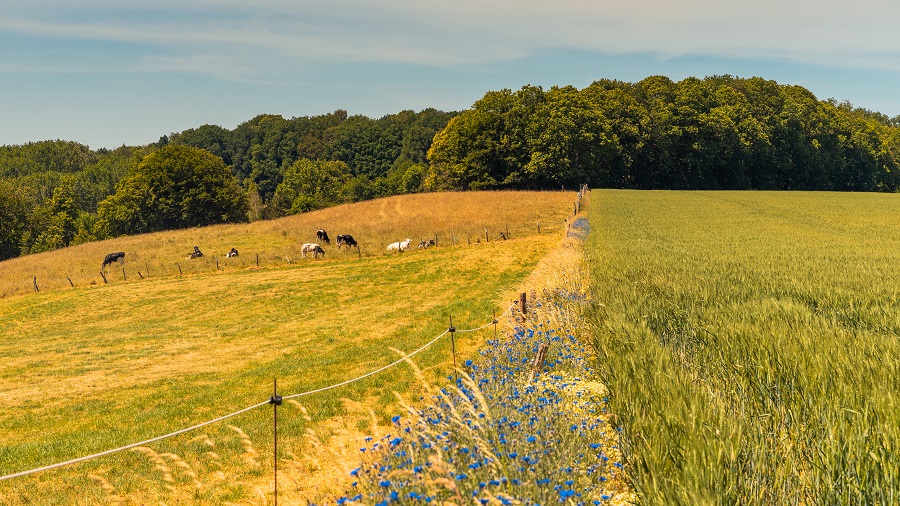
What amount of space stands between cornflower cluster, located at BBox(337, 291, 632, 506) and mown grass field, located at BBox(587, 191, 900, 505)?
39 centimetres

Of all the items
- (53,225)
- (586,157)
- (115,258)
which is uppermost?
(586,157)

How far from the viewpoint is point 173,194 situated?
281ft

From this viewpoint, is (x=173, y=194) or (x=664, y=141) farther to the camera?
(x=664, y=141)

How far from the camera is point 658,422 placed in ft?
17.7

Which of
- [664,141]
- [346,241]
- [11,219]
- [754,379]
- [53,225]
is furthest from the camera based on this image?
[53,225]

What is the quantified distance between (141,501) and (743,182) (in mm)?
101652

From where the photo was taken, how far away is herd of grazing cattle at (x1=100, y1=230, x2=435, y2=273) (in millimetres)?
40719

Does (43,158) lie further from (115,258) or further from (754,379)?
(754,379)

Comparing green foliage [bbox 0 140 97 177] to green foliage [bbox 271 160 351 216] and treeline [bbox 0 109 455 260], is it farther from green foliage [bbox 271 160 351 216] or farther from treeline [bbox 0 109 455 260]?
green foliage [bbox 271 160 351 216]

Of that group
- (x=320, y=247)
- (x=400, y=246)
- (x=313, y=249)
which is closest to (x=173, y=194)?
(x=313, y=249)

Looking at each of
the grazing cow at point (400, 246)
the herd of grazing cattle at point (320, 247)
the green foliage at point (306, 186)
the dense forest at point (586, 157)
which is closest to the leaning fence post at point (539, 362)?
the herd of grazing cattle at point (320, 247)

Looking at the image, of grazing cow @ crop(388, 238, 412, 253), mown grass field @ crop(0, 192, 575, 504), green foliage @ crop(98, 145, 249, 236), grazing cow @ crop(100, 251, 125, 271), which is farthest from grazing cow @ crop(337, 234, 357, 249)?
green foliage @ crop(98, 145, 249, 236)

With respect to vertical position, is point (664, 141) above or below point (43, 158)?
above

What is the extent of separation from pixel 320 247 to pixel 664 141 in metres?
65.4
